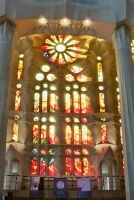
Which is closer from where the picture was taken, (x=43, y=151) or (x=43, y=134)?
(x=43, y=151)

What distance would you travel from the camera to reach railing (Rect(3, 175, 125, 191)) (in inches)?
881

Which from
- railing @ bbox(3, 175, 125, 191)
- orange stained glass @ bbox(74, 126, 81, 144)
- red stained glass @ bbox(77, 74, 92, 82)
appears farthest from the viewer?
red stained glass @ bbox(77, 74, 92, 82)

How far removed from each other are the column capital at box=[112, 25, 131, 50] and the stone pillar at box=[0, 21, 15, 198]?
324 inches

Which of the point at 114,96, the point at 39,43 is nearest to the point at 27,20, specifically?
the point at 39,43

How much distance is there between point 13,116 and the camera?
25.7m

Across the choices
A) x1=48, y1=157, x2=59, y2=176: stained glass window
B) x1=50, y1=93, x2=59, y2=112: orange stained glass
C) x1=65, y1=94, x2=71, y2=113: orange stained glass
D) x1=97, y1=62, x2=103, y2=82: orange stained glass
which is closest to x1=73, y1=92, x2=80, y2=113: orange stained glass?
x1=65, y1=94, x2=71, y2=113: orange stained glass

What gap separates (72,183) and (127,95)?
27.9 feet

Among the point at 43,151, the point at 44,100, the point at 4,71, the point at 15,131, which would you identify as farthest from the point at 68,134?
the point at 4,71

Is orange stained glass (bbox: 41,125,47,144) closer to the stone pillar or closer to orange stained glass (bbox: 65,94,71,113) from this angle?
orange stained glass (bbox: 65,94,71,113)

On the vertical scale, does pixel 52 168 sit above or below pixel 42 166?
below

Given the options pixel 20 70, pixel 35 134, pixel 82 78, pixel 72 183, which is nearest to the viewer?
pixel 72 183

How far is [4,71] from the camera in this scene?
19.8 m

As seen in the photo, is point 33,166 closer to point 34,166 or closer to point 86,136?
point 34,166

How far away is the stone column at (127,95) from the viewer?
17.8m
